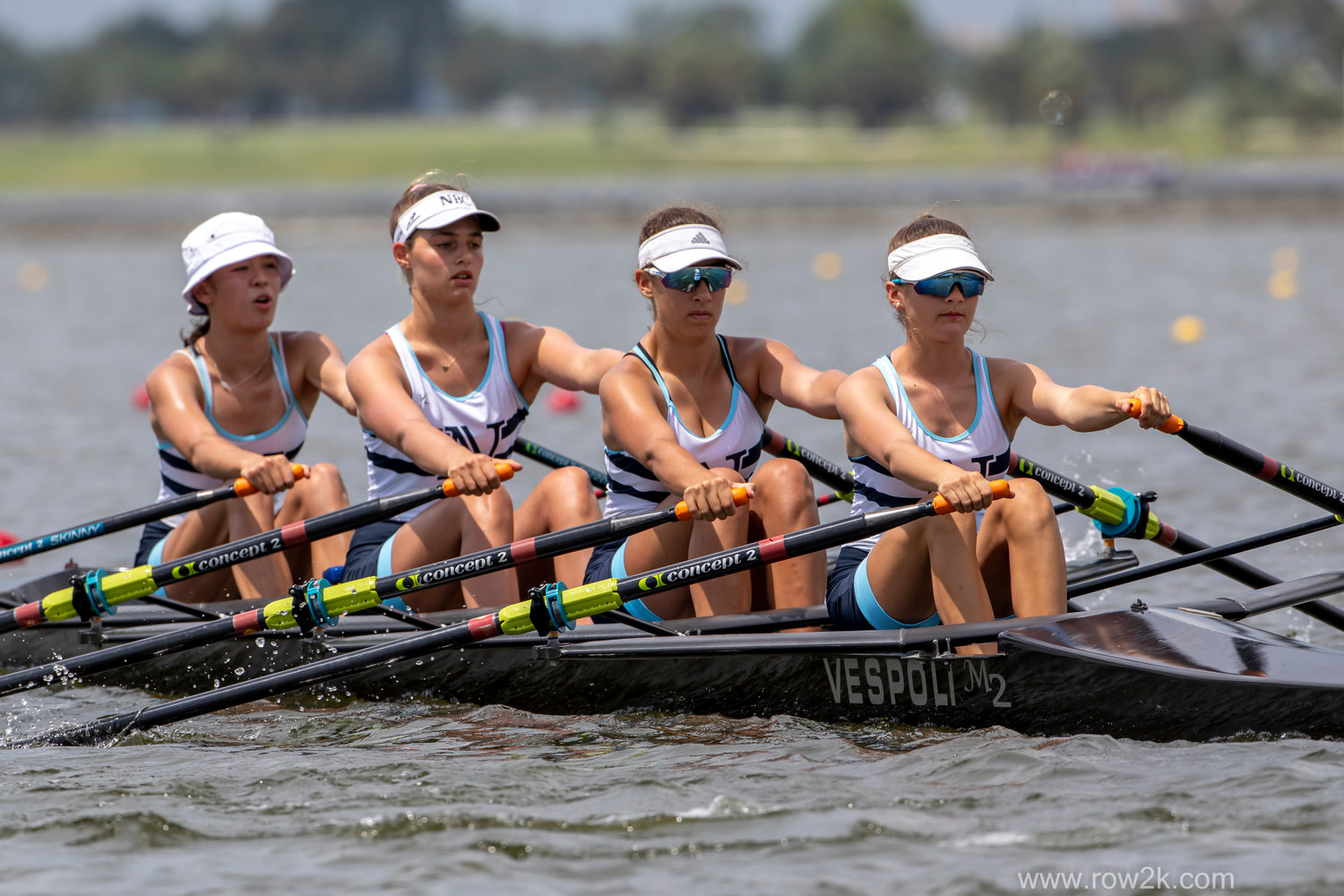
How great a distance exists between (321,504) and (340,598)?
0.99m

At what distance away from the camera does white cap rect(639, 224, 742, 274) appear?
574 cm

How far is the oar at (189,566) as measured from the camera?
6.01m

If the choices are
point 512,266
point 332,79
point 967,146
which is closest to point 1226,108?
point 967,146

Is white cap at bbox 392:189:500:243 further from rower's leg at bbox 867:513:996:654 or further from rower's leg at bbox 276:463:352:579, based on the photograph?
rower's leg at bbox 867:513:996:654

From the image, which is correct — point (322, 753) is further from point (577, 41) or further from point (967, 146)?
point (577, 41)

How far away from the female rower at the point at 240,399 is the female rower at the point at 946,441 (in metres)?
2.33

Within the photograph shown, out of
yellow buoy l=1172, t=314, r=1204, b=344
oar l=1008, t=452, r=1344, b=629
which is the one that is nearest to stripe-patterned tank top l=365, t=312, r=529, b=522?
oar l=1008, t=452, r=1344, b=629

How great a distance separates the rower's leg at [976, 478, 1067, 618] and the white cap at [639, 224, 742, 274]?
1.27 m

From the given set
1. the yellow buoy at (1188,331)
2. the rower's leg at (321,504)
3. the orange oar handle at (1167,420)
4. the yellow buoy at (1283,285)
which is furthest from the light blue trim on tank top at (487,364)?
the yellow buoy at (1283,285)

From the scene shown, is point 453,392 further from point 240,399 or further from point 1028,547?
point 1028,547

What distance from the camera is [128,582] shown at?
624 cm

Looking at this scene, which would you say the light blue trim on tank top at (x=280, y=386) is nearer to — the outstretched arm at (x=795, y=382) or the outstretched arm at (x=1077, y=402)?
the outstretched arm at (x=795, y=382)

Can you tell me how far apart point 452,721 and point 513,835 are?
55.6 inches

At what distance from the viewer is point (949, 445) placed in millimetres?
5457
